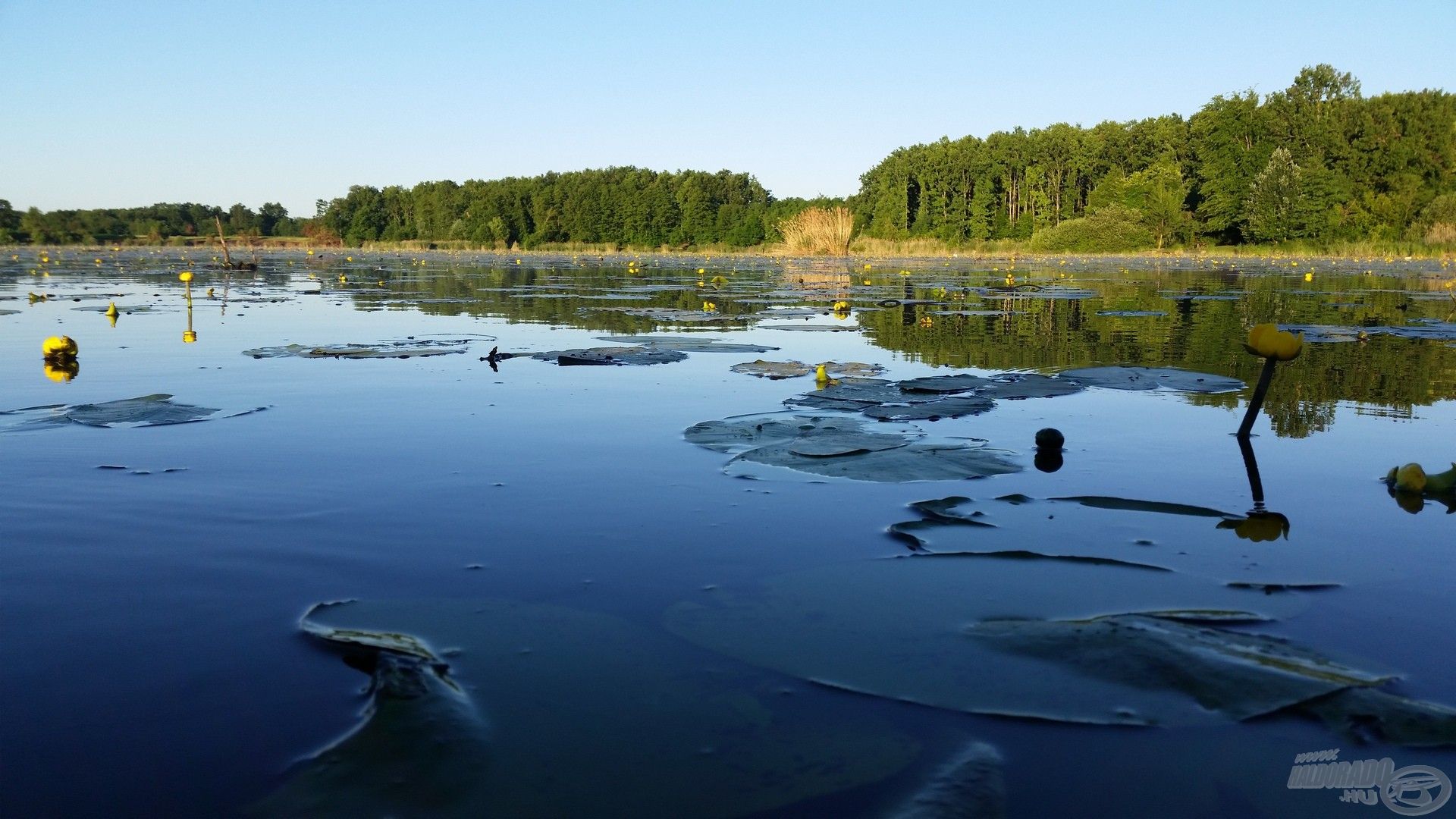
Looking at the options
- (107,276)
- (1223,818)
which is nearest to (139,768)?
(1223,818)

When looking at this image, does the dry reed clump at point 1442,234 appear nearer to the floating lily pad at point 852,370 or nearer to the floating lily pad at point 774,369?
the floating lily pad at point 852,370

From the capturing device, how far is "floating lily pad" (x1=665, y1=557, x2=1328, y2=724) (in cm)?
246

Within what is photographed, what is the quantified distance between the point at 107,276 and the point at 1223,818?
31023 mm

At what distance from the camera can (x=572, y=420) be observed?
6258 mm

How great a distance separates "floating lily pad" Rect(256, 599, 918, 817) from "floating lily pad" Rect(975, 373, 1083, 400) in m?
4.77

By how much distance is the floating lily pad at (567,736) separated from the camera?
204cm

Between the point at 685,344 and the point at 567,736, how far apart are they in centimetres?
808

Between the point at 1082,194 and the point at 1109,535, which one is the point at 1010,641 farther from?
the point at 1082,194

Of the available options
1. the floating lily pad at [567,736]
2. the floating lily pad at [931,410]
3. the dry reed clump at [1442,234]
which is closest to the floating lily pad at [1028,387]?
the floating lily pad at [931,410]

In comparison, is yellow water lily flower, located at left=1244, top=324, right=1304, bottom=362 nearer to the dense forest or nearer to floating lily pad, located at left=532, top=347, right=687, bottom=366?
floating lily pad, located at left=532, top=347, right=687, bottom=366

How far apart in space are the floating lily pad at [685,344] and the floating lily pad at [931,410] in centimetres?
356

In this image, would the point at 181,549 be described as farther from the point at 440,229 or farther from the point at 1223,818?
the point at 440,229

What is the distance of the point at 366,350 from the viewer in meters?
9.44

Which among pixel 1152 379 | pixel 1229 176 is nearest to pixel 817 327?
pixel 1152 379
